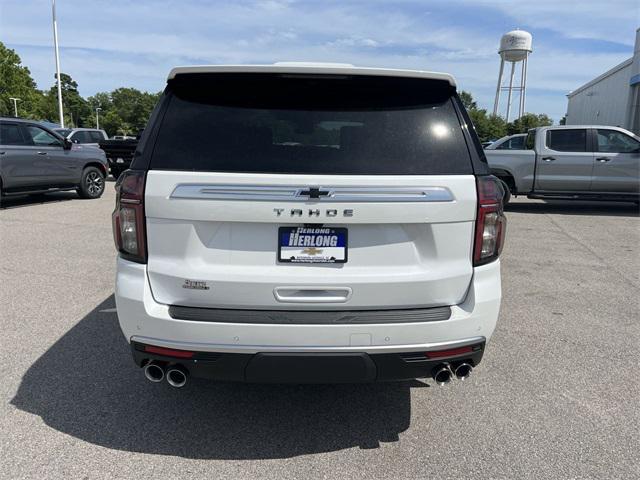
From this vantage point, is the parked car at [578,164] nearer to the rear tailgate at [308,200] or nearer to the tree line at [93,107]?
the rear tailgate at [308,200]

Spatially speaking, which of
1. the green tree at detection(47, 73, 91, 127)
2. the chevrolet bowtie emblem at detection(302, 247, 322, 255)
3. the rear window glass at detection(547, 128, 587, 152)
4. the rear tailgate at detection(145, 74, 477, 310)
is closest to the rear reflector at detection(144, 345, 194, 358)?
the rear tailgate at detection(145, 74, 477, 310)

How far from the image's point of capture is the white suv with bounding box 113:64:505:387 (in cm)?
245

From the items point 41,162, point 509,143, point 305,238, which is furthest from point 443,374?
→ point 509,143

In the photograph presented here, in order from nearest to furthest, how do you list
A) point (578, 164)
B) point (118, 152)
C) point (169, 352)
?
point (169, 352), point (578, 164), point (118, 152)

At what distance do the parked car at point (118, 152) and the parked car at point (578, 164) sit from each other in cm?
1144

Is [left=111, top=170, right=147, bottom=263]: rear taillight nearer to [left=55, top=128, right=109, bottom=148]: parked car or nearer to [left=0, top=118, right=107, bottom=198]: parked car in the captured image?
[left=0, top=118, right=107, bottom=198]: parked car

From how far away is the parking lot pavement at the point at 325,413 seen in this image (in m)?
2.67

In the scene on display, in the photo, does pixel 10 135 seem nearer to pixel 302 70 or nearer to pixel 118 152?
pixel 118 152

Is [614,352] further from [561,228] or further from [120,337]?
[561,228]

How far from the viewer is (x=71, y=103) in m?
129

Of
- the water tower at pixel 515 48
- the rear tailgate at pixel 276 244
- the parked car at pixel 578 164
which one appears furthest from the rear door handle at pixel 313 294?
the water tower at pixel 515 48

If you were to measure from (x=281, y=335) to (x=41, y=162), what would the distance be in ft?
36.2

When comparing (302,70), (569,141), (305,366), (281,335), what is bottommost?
(305,366)

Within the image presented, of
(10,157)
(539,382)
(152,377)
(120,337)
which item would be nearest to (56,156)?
(10,157)
